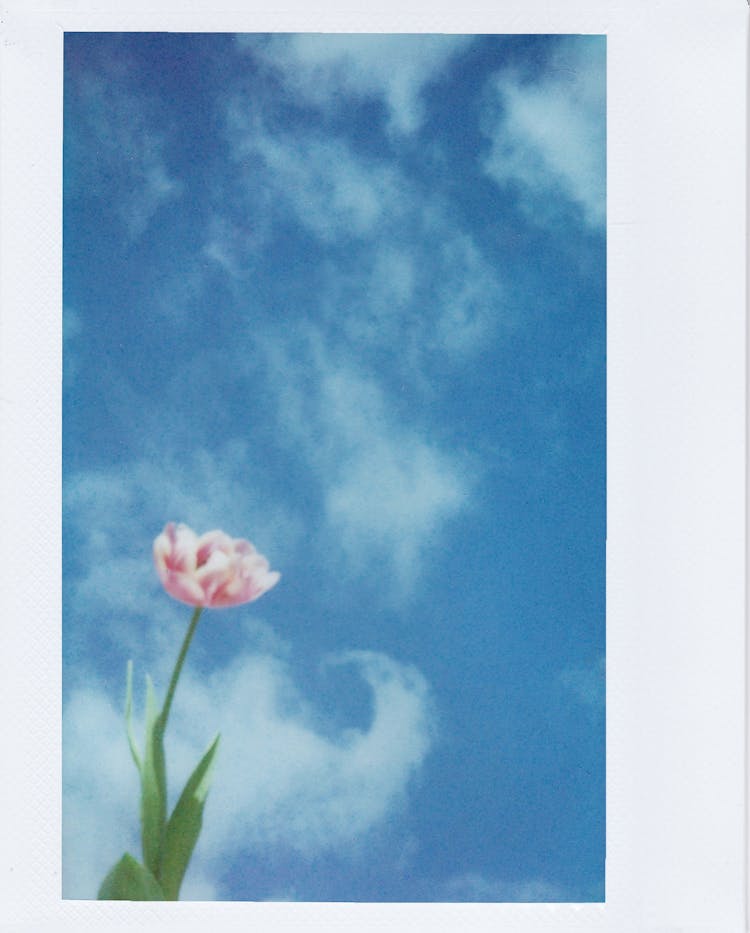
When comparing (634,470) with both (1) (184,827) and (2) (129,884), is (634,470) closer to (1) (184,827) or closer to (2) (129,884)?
(1) (184,827)

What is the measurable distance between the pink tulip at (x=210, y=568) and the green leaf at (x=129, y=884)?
0.36 m

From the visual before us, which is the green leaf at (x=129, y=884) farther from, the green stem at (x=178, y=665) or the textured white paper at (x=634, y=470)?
the green stem at (x=178, y=665)

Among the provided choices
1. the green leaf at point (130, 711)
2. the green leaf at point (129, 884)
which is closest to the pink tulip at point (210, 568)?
the green leaf at point (130, 711)

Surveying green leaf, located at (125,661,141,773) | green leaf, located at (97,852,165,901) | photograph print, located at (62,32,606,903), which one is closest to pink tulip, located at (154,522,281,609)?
photograph print, located at (62,32,606,903)

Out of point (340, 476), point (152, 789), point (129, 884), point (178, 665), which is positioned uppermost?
point (340, 476)

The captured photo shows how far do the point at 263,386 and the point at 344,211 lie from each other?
0.26m

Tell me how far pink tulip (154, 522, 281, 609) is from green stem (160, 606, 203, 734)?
2cm

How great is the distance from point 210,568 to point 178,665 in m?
0.14

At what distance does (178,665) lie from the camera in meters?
0.89

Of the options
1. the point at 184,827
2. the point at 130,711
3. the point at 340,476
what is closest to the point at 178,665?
the point at 130,711

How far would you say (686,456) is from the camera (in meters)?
0.88

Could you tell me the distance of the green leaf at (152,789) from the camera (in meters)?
0.89
